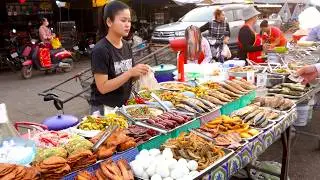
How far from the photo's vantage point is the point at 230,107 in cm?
354

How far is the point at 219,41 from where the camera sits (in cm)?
809

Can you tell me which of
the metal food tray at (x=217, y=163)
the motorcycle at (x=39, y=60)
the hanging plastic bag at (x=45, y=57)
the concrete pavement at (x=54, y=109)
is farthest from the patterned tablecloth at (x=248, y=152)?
the motorcycle at (x=39, y=60)

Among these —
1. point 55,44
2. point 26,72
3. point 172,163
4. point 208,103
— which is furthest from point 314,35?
point 26,72

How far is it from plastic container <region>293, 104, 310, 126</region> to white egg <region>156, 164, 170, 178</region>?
396 cm

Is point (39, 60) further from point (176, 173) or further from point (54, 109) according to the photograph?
point (176, 173)

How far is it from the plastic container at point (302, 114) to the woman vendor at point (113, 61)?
134 inches

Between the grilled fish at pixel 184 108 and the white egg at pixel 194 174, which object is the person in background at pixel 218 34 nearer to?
the grilled fish at pixel 184 108

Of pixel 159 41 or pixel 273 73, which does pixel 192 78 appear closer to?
pixel 273 73

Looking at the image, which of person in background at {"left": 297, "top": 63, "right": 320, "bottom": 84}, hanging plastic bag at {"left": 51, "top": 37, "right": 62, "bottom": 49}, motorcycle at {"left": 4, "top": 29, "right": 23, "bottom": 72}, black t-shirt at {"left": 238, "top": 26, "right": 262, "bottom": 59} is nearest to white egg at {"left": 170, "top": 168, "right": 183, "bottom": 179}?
person in background at {"left": 297, "top": 63, "right": 320, "bottom": 84}

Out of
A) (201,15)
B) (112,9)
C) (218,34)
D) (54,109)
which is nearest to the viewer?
(112,9)

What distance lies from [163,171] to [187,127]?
33.2 inches

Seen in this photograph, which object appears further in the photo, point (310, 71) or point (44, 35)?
point (44, 35)

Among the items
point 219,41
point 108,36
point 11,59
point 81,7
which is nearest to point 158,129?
point 108,36

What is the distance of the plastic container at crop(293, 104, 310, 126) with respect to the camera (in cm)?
543
